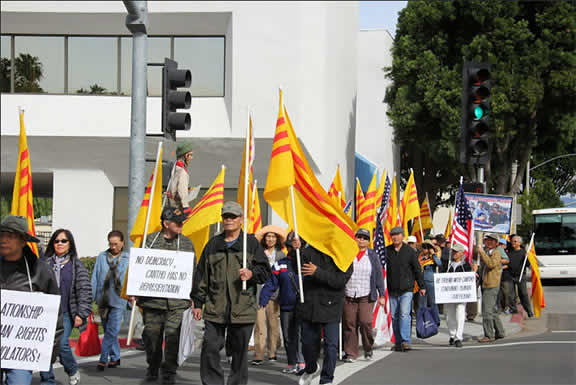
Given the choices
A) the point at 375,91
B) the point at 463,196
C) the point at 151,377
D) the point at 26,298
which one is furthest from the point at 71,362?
the point at 375,91

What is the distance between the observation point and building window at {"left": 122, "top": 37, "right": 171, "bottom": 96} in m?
24.8

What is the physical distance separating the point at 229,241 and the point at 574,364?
4909 mm

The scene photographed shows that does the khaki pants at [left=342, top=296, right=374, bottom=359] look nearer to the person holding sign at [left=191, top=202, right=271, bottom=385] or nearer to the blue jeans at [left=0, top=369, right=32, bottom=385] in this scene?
the person holding sign at [left=191, top=202, right=271, bottom=385]

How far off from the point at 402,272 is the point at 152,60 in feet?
45.2

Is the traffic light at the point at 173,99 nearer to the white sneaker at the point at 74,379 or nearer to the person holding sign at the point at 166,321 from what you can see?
the person holding sign at the point at 166,321

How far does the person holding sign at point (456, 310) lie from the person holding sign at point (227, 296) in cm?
600

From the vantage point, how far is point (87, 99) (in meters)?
25.0

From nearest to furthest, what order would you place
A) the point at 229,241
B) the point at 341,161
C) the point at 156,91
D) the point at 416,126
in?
the point at 229,241 < the point at 156,91 < the point at 341,161 < the point at 416,126

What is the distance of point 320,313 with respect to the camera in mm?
9180

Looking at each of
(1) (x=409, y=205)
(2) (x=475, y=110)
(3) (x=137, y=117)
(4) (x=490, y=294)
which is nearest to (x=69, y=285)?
(3) (x=137, y=117)

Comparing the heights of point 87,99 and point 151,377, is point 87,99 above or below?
above

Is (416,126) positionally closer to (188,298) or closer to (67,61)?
(67,61)

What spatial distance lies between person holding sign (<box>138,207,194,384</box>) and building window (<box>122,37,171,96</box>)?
606 inches

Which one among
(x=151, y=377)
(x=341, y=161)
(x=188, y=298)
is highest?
(x=341, y=161)
